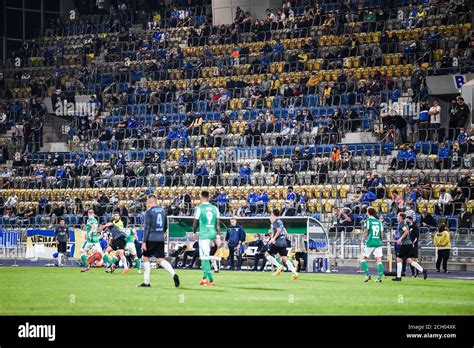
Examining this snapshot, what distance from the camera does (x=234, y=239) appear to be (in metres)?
39.6

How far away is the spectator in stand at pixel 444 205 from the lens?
41812 mm

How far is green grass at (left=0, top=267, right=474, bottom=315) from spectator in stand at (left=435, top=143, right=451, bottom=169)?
1174 centimetres

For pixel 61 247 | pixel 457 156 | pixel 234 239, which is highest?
pixel 457 156

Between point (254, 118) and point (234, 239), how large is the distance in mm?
14012

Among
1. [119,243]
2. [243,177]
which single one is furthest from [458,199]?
[119,243]

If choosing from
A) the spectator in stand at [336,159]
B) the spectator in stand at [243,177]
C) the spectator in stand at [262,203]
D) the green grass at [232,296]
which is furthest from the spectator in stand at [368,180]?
the green grass at [232,296]

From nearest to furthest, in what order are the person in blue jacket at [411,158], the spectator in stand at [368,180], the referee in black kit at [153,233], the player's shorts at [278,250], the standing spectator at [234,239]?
the referee in black kit at [153,233] → the player's shorts at [278,250] → the standing spectator at [234,239] → the spectator in stand at [368,180] → the person in blue jacket at [411,158]

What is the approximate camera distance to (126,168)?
52.8 meters

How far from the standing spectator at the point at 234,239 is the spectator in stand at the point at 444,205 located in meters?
8.05

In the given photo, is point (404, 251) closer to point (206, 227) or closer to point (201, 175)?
point (206, 227)

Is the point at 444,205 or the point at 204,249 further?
the point at 444,205

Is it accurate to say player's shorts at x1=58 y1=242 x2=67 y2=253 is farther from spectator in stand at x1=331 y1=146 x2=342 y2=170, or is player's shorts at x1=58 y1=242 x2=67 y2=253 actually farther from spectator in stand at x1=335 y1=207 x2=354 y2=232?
spectator in stand at x1=331 y1=146 x2=342 y2=170

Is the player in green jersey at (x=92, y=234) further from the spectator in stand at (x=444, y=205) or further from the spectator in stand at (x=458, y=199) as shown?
the spectator in stand at (x=458, y=199)
